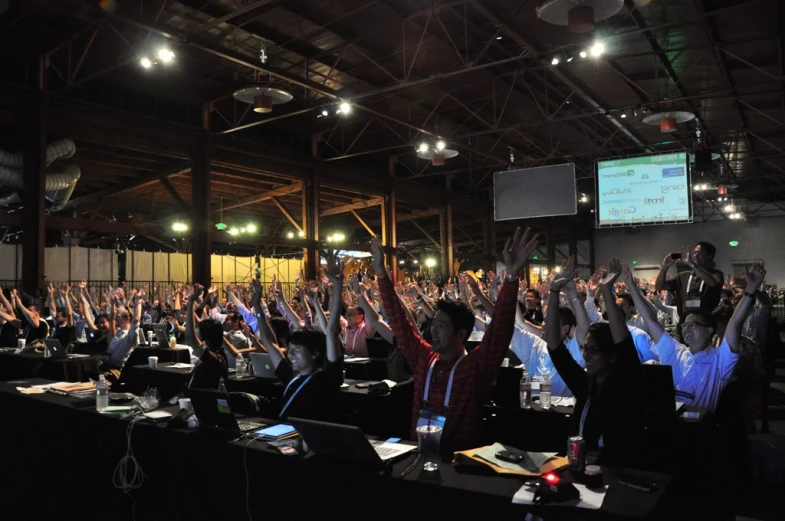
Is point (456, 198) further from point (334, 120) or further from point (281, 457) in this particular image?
point (281, 457)

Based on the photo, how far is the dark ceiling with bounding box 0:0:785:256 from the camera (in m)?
9.44

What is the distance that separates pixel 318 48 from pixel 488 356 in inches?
370

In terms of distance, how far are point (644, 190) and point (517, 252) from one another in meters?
9.82

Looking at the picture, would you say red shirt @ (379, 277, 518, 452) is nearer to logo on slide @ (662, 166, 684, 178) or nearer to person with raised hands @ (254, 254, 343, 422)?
person with raised hands @ (254, 254, 343, 422)

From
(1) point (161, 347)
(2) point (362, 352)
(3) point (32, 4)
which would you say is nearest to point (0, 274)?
(3) point (32, 4)

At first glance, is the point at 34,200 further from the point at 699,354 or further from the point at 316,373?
the point at 699,354

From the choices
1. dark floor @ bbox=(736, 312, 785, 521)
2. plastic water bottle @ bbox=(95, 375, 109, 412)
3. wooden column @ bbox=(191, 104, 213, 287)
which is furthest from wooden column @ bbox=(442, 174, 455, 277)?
plastic water bottle @ bbox=(95, 375, 109, 412)

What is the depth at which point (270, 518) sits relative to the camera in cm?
318

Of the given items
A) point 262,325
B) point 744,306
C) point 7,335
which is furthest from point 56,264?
point 744,306

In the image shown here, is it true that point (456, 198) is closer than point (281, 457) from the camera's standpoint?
No

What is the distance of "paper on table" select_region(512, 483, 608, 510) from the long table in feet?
0.08

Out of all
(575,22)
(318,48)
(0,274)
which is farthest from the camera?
(0,274)

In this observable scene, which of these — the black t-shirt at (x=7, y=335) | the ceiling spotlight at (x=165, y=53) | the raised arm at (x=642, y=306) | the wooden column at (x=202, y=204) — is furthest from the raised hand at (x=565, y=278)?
the wooden column at (x=202, y=204)

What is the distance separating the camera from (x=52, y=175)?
1302 cm
